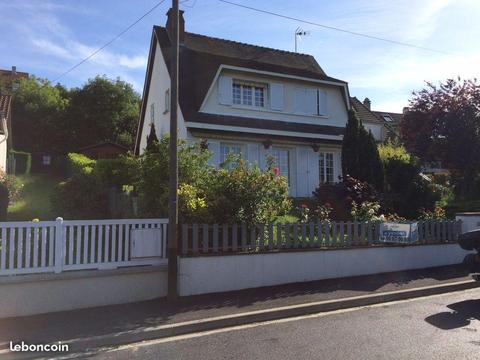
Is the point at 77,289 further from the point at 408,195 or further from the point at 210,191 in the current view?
the point at 408,195

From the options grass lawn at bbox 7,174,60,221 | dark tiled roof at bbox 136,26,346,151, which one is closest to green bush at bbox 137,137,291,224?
grass lawn at bbox 7,174,60,221

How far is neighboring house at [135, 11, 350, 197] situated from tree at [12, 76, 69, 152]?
23372 mm

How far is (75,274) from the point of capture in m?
7.38

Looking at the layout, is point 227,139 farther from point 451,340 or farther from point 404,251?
point 451,340

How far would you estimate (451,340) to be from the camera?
589 cm

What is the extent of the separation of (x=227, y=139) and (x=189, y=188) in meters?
9.52

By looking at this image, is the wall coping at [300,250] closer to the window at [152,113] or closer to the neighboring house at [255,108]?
the neighboring house at [255,108]

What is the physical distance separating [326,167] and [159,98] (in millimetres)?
8480

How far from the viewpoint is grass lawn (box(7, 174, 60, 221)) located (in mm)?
15621

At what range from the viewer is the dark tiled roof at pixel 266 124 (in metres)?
17.9

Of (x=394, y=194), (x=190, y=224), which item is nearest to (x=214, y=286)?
(x=190, y=224)

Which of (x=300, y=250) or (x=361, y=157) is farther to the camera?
(x=361, y=157)

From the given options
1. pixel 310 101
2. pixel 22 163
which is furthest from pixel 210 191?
pixel 22 163

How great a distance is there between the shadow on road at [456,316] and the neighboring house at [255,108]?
11.2 meters
